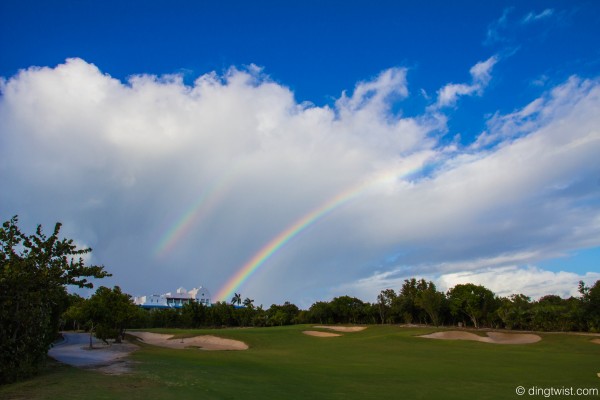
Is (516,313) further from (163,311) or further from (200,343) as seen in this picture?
(163,311)

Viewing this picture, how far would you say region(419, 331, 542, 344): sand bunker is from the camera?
2039 inches

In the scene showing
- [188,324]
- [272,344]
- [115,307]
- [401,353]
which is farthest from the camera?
[188,324]

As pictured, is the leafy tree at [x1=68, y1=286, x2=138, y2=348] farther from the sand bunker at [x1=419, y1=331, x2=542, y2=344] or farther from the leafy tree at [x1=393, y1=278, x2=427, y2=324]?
the leafy tree at [x1=393, y1=278, x2=427, y2=324]

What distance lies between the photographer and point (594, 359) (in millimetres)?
30938

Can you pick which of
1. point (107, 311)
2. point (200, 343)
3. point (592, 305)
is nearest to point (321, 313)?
point (200, 343)

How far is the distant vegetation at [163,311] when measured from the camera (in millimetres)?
19750

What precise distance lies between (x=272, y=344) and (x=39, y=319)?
35518 mm

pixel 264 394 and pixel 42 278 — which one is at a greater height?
pixel 42 278

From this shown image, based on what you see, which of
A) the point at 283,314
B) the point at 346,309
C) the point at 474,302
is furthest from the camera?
the point at 283,314

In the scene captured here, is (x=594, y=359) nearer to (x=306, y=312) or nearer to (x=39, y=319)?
(x=39, y=319)

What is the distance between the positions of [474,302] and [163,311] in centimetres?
8077

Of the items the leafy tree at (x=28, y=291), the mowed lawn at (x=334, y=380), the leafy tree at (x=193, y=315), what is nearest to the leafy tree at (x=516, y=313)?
the mowed lawn at (x=334, y=380)

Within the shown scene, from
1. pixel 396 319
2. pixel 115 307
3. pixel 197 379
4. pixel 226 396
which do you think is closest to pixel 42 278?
pixel 197 379

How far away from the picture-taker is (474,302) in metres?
79.6
